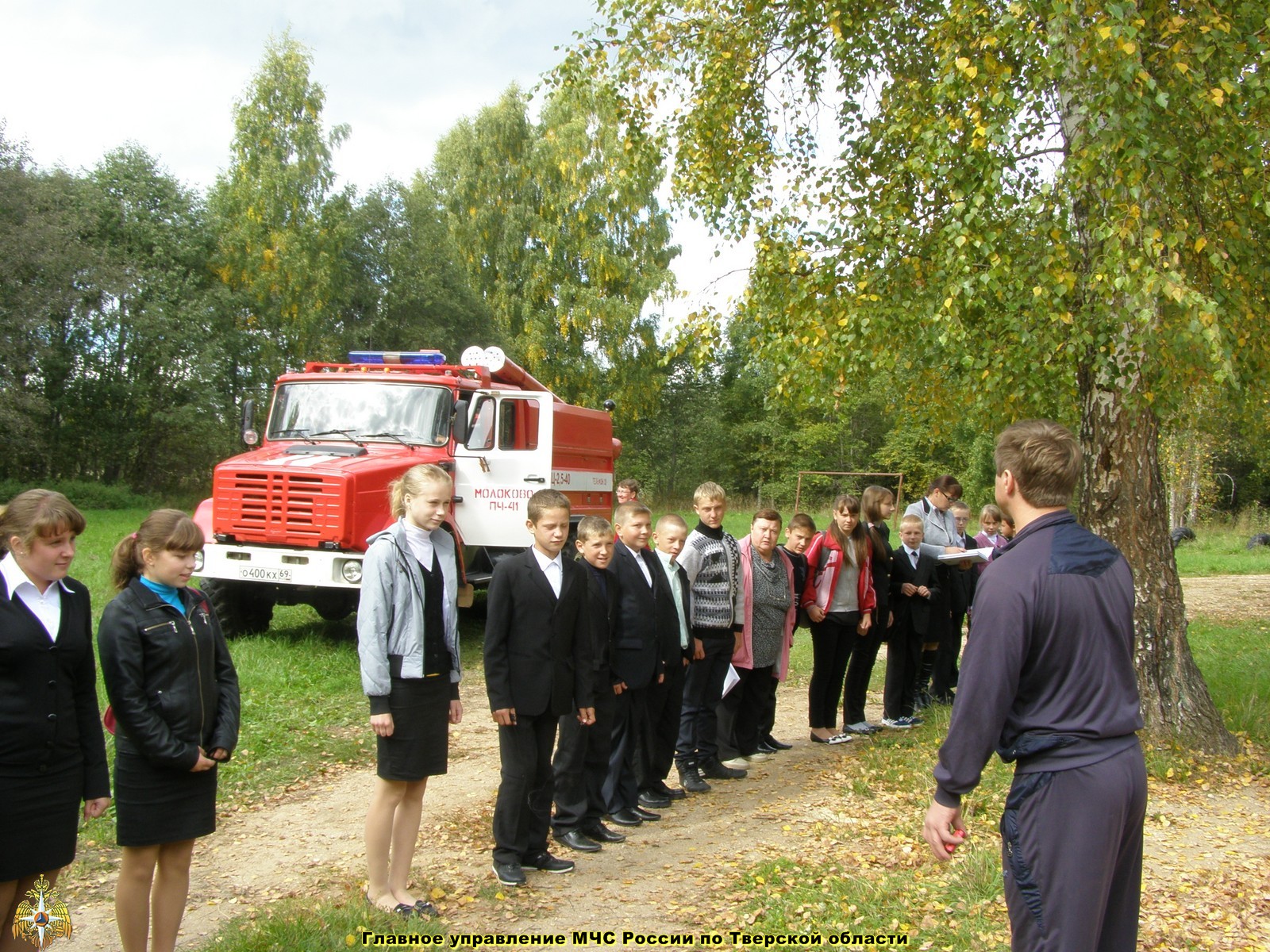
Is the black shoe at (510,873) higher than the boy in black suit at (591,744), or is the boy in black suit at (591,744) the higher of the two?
the boy in black suit at (591,744)

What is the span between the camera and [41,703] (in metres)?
3.29

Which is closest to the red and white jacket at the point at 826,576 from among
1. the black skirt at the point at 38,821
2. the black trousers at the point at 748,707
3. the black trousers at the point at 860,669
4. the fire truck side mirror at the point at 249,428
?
the black trousers at the point at 860,669

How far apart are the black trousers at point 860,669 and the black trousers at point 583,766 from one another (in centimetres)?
298

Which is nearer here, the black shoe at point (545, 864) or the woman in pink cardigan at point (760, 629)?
the black shoe at point (545, 864)

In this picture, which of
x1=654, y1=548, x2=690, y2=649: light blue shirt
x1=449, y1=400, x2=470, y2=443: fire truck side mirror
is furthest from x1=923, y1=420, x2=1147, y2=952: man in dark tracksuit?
x1=449, y1=400, x2=470, y2=443: fire truck side mirror

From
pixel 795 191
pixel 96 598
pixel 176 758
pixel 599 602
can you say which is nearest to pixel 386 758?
pixel 176 758

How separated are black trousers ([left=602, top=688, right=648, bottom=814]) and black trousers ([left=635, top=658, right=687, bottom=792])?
0.19 m

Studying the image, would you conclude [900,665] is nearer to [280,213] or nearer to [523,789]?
[523,789]

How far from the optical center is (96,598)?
38.7 feet

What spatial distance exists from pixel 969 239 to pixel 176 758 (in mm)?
5091

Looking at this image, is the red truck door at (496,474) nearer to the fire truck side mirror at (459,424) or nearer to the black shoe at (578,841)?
the fire truck side mirror at (459,424)

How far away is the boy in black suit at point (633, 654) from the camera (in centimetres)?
573

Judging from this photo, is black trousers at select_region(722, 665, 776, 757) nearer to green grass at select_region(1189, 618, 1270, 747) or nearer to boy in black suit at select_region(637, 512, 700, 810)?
boy in black suit at select_region(637, 512, 700, 810)

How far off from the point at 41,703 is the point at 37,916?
74cm
